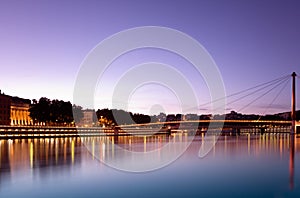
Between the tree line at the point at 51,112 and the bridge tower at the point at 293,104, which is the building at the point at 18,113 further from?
the bridge tower at the point at 293,104

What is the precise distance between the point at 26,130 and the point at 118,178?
161ft

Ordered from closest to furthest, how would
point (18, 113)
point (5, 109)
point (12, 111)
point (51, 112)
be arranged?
point (51, 112) < point (5, 109) < point (12, 111) < point (18, 113)

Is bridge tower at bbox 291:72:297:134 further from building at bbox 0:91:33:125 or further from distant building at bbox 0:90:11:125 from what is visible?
distant building at bbox 0:90:11:125

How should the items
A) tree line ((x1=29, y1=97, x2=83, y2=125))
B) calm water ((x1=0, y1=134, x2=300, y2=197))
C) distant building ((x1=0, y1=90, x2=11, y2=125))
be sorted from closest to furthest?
calm water ((x1=0, y1=134, x2=300, y2=197))
tree line ((x1=29, y1=97, x2=83, y2=125))
distant building ((x1=0, y1=90, x2=11, y2=125))

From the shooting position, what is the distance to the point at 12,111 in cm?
9569

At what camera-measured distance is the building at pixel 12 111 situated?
91438mm

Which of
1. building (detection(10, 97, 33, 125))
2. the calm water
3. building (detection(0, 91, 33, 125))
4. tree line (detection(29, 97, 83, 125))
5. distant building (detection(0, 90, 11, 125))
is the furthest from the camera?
building (detection(10, 97, 33, 125))

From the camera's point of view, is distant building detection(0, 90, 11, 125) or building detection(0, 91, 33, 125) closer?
distant building detection(0, 90, 11, 125)

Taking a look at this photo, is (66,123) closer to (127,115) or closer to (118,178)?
(127,115)

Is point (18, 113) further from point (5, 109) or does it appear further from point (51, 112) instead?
point (51, 112)

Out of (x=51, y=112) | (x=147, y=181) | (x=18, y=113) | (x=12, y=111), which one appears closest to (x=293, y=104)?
(x=51, y=112)

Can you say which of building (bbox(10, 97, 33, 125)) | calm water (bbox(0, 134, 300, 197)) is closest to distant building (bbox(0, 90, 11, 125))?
building (bbox(10, 97, 33, 125))

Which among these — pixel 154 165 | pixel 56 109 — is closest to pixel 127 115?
pixel 56 109

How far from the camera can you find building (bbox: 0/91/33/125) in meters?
91.4
